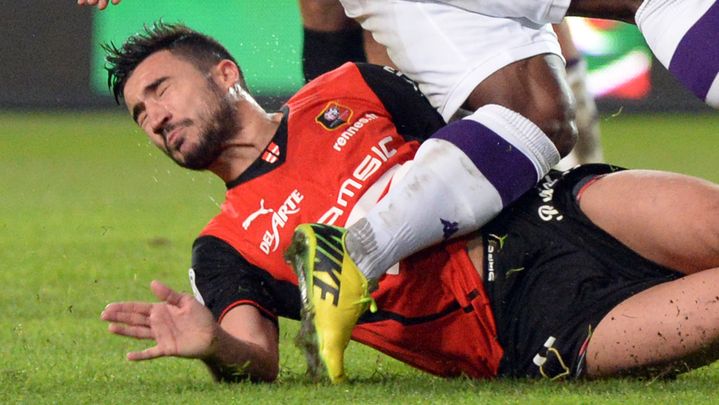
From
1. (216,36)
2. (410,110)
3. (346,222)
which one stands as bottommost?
(216,36)

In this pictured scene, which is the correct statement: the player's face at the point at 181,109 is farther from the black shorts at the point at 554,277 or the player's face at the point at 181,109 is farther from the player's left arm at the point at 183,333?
the black shorts at the point at 554,277

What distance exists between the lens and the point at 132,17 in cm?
1122

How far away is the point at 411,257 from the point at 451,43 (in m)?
0.51

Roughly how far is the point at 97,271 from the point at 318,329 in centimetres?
261

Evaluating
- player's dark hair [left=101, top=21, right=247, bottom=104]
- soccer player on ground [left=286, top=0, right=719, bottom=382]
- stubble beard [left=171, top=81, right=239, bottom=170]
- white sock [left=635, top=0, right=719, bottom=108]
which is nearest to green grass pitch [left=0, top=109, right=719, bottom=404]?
soccer player on ground [left=286, top=0, right=719, bottom=382]

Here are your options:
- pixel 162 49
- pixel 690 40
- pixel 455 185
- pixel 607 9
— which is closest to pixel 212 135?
pixel 162 49

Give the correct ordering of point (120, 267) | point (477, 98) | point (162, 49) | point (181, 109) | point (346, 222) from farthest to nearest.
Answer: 1. point (120, 267)
2. point (162, 49)
3. point (181, 109)
4. point (477, 98)
5. point (346, 222)

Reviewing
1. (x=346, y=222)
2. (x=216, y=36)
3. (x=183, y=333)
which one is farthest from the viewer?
(x=216, y=36)

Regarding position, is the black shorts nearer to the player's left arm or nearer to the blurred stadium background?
the player's left arm

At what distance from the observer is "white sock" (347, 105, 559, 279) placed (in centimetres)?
288

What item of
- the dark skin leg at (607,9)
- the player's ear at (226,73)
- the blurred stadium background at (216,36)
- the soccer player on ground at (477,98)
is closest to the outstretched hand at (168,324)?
the soccer player on ground at (477,98)

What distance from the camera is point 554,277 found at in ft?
9.95

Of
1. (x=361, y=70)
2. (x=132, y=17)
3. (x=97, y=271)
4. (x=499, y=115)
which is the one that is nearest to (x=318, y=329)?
(x=499, y=115)

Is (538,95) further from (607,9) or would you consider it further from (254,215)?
(254,215)
